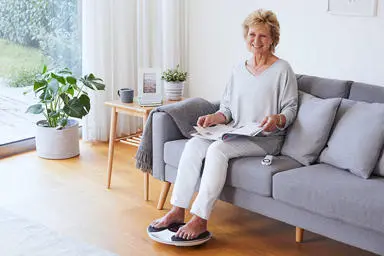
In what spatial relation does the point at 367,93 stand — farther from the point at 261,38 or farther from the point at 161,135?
the point at 161,135

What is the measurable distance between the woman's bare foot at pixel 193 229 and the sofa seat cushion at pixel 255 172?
23 centimetres

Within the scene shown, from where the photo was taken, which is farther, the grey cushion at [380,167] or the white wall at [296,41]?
the white wall at [296,41]

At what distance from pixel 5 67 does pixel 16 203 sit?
1226 mm

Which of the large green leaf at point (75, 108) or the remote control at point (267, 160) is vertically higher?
the large green leaf at point (75, 108)

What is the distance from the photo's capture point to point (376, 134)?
2.89m

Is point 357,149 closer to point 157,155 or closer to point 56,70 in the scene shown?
point 157,155

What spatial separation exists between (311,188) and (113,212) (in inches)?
48.4

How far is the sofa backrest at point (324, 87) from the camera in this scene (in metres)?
3.28

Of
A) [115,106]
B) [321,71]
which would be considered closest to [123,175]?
[115,106]

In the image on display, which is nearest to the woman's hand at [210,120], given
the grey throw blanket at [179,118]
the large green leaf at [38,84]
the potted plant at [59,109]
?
the grey throw blanket at [179,118]

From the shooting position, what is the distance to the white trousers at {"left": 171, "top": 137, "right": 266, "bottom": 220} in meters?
3.06

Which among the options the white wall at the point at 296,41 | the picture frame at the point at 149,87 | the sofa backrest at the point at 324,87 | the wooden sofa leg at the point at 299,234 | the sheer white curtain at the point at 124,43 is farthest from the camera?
the sheer white curtain at the point at 124,43

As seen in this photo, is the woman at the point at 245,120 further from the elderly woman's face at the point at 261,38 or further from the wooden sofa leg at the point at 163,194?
the wooden sofa leg at the point at 163,194

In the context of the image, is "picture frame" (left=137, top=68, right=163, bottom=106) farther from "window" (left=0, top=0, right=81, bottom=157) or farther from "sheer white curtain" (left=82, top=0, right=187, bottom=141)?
"window" (left=0, top=0, right=81, bottom=157)
